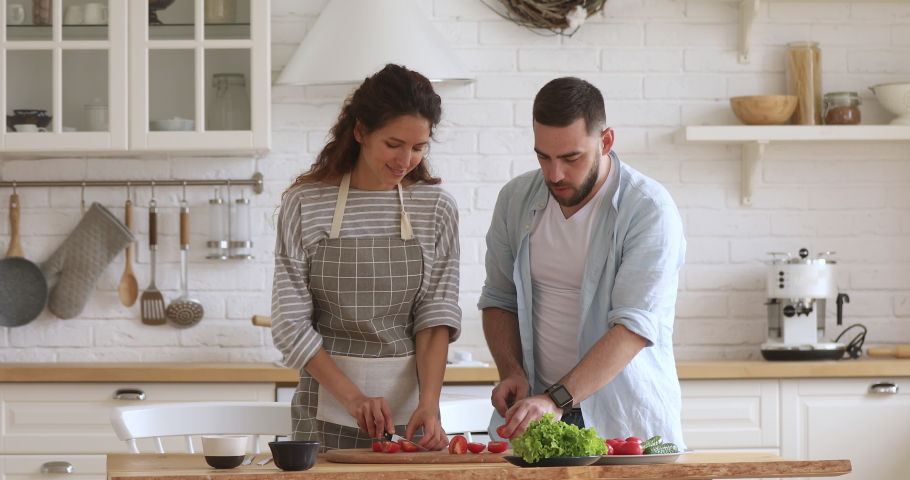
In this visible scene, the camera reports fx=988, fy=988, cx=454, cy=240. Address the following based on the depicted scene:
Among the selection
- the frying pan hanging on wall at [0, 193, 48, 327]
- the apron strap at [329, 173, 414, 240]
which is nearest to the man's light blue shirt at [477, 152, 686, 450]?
the apron strap at [329, 173, 414, 240]

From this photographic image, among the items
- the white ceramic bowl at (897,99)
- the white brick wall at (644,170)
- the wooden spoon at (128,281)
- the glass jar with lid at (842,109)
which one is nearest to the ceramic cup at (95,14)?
the white brick wall at (644,170)

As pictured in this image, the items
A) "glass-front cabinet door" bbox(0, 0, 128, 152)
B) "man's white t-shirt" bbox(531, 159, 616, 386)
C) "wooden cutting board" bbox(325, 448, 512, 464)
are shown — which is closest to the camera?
"wooden cutting board" bbox(325, 448, 512, 464)

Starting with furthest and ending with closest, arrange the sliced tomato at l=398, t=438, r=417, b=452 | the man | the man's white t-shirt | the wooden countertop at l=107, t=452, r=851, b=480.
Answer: the man's white t-shirt
the man
the sliced tomato at l=398, t=438, r=417, b=452
the wooden countertop at l=107, t=452, r=851, b=480

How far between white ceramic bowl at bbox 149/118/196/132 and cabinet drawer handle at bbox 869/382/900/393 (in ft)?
7.25

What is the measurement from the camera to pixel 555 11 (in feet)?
10.8

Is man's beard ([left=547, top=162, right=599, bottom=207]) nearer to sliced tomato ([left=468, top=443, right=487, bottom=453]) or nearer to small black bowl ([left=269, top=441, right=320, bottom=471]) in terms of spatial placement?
sliced tomato ([left=468, top=443, right=487, bottom=453])

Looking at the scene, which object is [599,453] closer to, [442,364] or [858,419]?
[442,364]

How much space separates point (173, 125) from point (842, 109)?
7.08 ft

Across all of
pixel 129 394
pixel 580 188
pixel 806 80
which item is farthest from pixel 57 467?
pixel 806 80

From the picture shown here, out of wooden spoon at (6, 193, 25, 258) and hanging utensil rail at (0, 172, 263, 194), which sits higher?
hanging utensil rail at (0, 172, 263, 194)

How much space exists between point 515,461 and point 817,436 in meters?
1.75

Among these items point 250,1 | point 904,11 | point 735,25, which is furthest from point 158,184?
point 904,11

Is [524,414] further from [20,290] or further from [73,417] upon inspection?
[20,290]

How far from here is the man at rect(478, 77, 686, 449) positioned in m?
1.79
